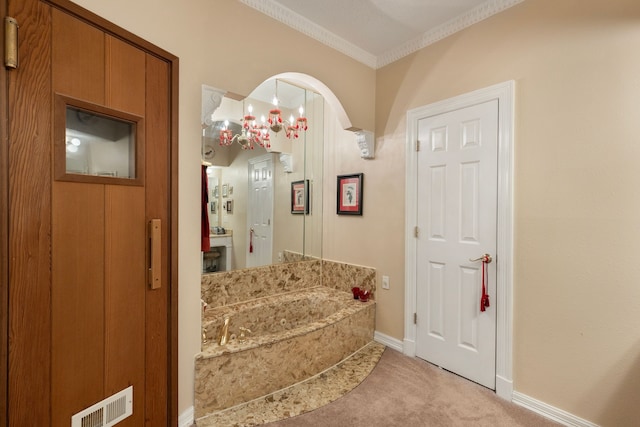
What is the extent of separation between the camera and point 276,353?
1953 mm

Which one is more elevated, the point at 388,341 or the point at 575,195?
the point at 575,195

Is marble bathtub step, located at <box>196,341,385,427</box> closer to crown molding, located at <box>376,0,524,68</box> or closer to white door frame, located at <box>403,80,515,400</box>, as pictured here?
white door frame, located at <box>403,80,515,400</box>

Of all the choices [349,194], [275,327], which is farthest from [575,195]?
[275,327]

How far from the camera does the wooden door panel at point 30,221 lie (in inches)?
38.9

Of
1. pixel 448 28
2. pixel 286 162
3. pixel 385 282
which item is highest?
pixel 448 28

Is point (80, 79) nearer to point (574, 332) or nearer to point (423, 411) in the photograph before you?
point (423, 411)

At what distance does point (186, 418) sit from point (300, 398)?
2.29ft

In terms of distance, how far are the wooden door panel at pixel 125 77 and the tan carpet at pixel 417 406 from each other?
1.88m

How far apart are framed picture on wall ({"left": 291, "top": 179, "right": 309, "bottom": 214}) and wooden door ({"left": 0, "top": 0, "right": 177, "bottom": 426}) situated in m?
1.70

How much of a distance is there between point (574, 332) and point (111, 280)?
8.27ft

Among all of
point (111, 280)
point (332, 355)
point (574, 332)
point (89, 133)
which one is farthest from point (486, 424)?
point (89, 133)

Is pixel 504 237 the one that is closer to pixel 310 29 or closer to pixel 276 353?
pixel 276 353

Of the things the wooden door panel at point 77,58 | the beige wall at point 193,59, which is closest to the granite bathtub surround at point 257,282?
the beige wall at point 193,59

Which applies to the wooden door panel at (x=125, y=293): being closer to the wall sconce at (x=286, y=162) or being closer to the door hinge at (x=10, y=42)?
the door hinge at (x=10, y=42)
